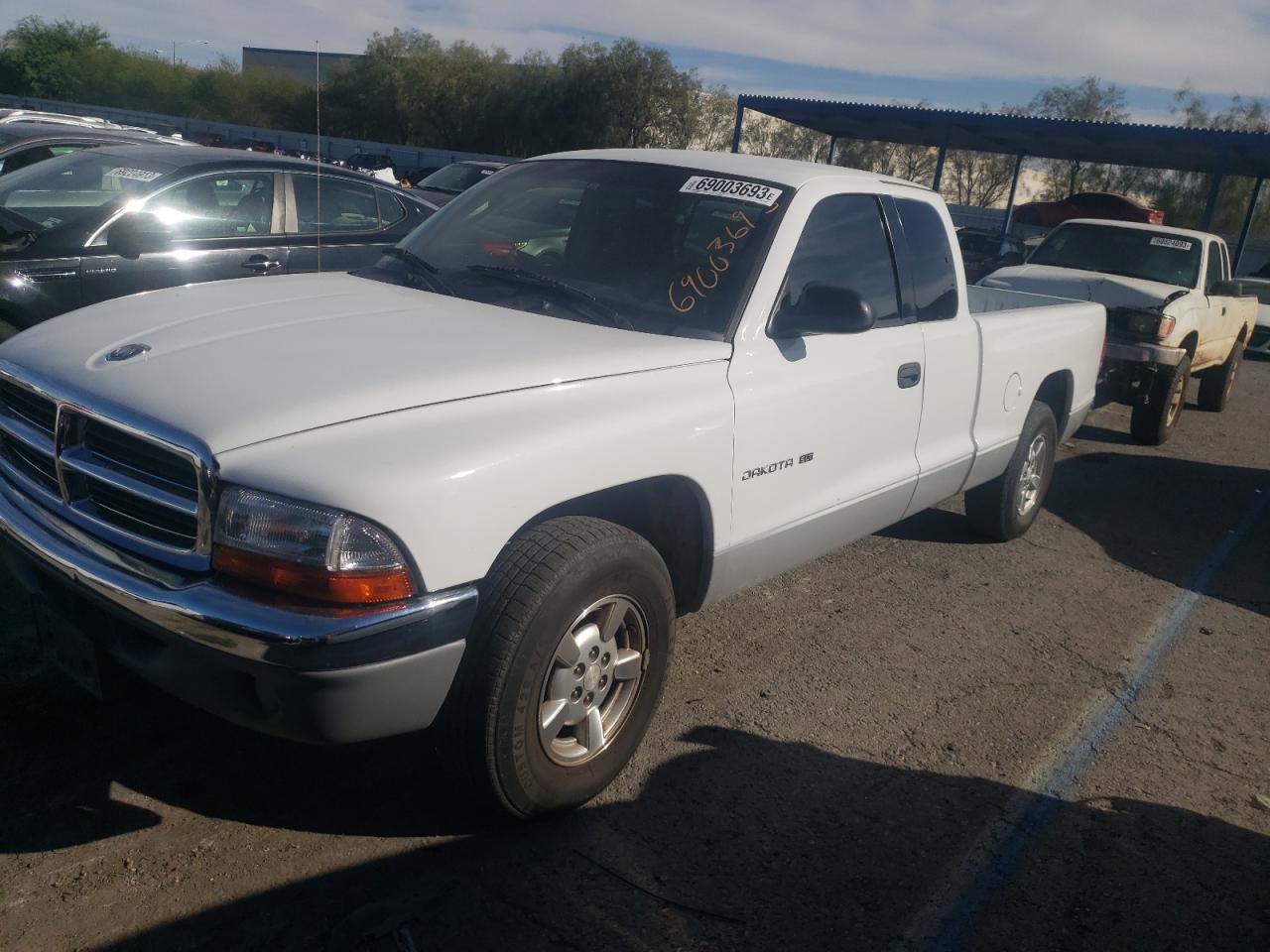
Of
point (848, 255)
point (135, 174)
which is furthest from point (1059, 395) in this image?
point (135, 174)

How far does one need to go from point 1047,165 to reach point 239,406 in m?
57.4

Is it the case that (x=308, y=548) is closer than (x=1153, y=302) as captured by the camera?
Yes

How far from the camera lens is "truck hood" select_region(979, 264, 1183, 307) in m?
9.12

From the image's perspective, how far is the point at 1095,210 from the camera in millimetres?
31094

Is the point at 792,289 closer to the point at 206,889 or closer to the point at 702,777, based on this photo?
the point at 702,777

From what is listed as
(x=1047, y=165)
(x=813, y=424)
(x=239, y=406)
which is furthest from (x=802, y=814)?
(x=1047, y=165)

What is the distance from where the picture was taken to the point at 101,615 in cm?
271

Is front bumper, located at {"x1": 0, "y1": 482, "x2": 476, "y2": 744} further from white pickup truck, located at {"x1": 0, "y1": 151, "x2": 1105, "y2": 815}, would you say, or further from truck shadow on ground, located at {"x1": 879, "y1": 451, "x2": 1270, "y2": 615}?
truck shadow on ground, located at {"x1": 879, "y1": 451, "x2": 1270, "y2": 615}

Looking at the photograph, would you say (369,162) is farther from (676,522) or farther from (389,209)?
(676,522)

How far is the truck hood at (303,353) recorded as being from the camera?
2.64m

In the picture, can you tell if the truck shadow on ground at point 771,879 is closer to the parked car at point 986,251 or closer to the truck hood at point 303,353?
the truck hood at point 303,353

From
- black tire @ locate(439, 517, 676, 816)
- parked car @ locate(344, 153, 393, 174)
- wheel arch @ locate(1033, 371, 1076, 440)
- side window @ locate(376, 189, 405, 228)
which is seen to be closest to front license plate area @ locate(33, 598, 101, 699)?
black tire @ locate(439, 517, 676, 816)

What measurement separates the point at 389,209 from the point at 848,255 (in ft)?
14.8

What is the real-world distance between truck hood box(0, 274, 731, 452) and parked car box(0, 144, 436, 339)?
3024mm
